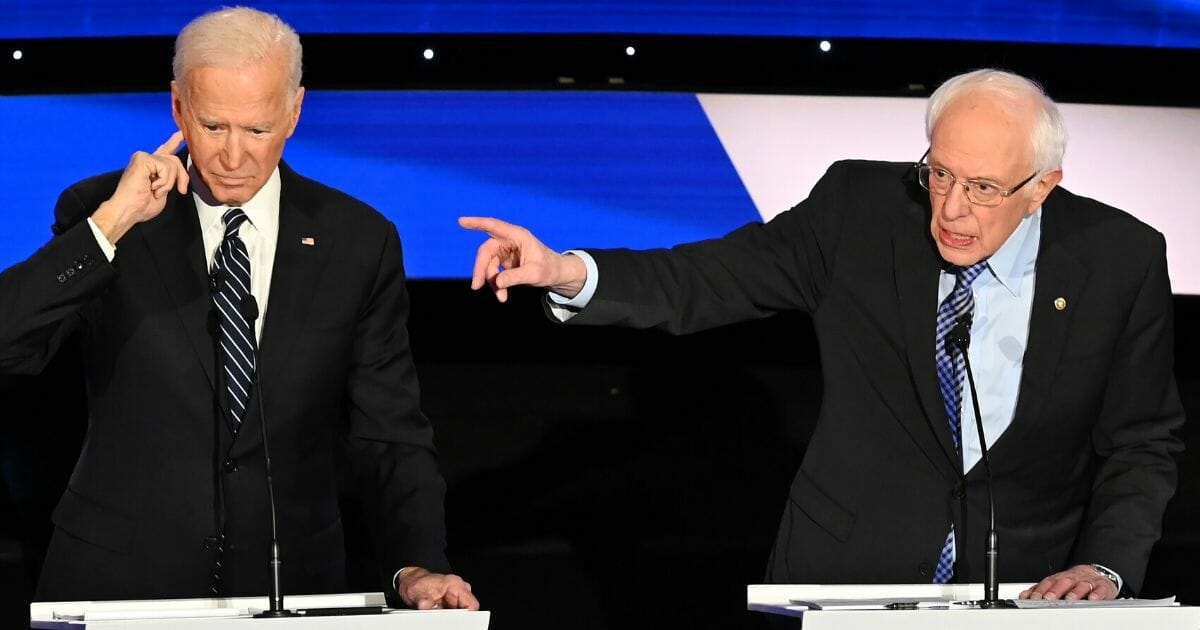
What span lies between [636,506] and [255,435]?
1851mm

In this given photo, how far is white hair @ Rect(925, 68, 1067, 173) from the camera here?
2732 mm

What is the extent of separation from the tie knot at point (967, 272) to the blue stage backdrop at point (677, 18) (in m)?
1.29

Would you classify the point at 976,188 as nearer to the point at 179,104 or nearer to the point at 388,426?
the point at 388,426

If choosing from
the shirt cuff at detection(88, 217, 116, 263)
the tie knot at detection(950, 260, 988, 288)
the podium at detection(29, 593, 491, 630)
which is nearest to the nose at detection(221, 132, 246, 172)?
the shirt cuff at detection(88, 217, 116, 263)

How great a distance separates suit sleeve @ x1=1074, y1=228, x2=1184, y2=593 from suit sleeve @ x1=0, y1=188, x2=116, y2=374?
1.66 meters

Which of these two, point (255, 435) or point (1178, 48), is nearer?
point (255, 435)

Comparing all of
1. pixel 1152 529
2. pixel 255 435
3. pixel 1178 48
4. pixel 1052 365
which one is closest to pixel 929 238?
pixel 1052 365

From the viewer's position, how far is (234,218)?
2756 mm

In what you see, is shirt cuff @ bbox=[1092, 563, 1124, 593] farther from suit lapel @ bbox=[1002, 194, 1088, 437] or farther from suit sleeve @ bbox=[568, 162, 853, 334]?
suit sleeve @ bbox=[568, 162, 853, 334]

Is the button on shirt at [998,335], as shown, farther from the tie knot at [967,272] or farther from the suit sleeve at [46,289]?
the suit sleeve at [46,289]

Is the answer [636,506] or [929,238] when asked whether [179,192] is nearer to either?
[929,238]

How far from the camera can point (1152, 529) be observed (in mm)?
2771

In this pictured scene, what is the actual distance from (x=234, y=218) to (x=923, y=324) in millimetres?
1164

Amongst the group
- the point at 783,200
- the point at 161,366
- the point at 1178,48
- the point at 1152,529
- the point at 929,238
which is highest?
the point at 1178,48
